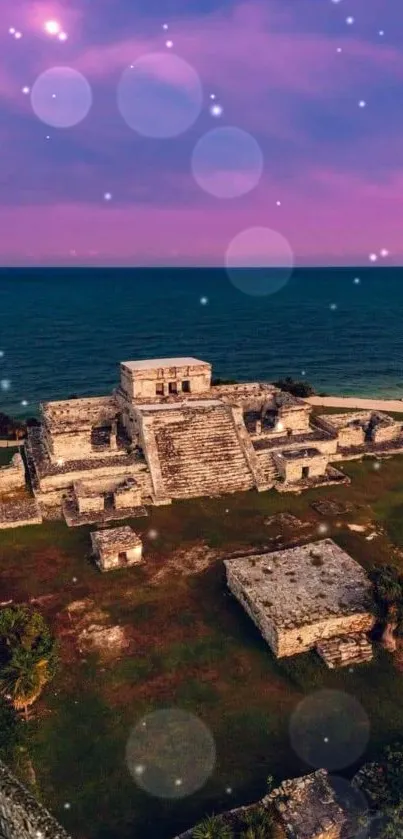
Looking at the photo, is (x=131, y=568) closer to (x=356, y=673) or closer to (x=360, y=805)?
(x=356, y=673)

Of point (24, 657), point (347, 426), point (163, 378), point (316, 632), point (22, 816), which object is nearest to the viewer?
point (22, 816)

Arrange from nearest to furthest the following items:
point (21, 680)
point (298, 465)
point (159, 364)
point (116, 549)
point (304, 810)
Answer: point (304, 810) < point (21, 680) < point (116, 549) < point (298, 465) < point (159, 364)

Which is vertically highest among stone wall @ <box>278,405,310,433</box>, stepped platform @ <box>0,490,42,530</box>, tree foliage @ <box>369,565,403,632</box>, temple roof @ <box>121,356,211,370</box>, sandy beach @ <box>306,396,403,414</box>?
temple roof @ <box>121,356,211,370</box>

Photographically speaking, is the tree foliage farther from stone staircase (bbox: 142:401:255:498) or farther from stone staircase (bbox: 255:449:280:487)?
stone staircase (bbox: 142:401:255:498)

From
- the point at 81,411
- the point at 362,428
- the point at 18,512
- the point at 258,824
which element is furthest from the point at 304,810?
the point at 362,428

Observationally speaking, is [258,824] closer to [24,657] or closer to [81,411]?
[24,657]

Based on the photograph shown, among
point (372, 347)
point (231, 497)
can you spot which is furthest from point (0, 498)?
point (372, 347)

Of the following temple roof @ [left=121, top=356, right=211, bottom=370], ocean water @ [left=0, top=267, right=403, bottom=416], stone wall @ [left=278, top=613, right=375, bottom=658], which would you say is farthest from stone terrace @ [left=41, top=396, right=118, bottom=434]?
stone wall @ [left=278, top=613, right=375, bottom=658]
